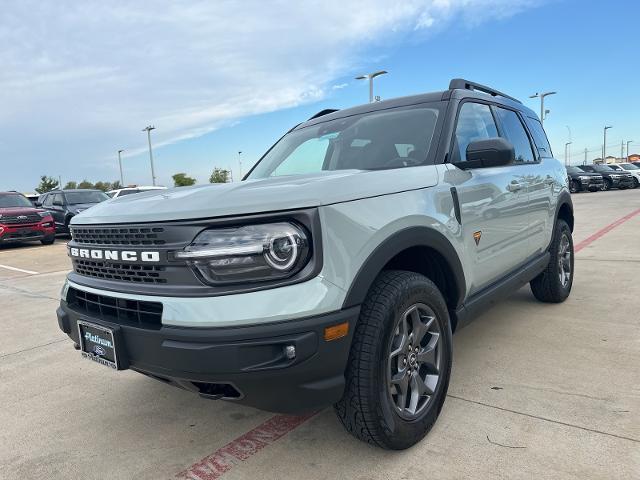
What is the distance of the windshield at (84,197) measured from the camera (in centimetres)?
1538

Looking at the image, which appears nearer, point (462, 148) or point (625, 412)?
point (625, 412)

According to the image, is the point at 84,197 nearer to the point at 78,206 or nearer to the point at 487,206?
the point at 78,206

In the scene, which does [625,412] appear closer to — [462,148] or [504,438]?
[504,438]

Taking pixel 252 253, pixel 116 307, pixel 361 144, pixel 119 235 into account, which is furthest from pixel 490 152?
pixel 116 307

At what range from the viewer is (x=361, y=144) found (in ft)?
10.6

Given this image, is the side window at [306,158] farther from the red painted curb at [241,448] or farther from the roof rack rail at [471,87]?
the red painted curb at [241,448]

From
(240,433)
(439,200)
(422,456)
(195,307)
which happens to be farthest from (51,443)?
(439,200)

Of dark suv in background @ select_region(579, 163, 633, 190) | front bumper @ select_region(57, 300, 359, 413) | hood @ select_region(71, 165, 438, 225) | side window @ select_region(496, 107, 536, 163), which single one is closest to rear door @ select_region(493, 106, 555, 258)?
side window @ select_region(496, 107, 536, 163)

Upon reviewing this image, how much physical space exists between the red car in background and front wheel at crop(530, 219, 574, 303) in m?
12.8

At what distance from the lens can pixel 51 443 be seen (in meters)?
2.63

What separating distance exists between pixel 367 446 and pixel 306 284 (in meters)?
1.01

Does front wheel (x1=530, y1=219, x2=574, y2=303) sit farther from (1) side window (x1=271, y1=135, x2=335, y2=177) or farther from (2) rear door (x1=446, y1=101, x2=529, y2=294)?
(1) side window (x1=271, y1=135, x2=335, y2=177)

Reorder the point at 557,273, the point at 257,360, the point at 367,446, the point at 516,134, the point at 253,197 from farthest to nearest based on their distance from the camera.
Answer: the point at 557,273
the point at 516,134
the point at 367,446
the point at 253,197
the point at 257,360

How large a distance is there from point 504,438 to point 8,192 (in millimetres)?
15610
